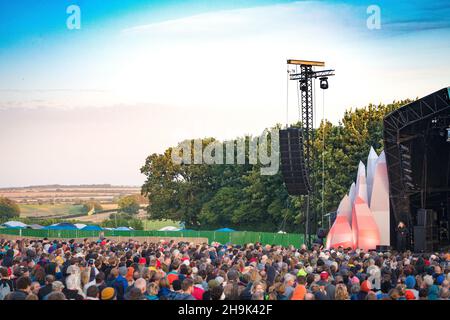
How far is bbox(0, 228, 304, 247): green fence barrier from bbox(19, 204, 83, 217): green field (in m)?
65.0

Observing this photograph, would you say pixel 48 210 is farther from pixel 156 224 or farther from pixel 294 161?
pixel 294 161

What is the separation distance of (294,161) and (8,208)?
97987 millimetres

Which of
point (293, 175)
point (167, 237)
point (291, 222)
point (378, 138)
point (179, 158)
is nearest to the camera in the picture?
point (293, 175)

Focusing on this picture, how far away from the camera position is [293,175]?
4075 centimetres

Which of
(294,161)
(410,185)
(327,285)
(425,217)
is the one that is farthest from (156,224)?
(327,285)

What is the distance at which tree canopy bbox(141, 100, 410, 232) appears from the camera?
63.6m

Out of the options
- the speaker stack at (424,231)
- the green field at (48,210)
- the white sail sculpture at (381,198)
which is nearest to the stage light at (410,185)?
the speaker stack at (424,231)

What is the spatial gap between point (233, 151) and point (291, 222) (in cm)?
1340

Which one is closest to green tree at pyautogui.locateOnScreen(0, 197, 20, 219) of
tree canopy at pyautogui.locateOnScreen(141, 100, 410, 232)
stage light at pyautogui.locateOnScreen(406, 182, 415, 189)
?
tree canopy at pyautogui.locateOnScreen(141, 100, 410, 232)

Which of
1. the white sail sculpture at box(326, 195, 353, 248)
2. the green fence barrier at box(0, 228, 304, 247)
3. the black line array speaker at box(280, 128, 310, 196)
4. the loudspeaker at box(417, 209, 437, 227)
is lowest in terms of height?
the green fence barrier at box(0, 228, 304, 247)

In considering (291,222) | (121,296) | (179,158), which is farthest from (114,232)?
(121,296)

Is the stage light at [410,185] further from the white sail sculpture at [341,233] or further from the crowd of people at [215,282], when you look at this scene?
the crowd of people at [215,282]

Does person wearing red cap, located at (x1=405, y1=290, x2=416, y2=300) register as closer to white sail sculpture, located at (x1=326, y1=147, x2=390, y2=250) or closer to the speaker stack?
the speaker stack
